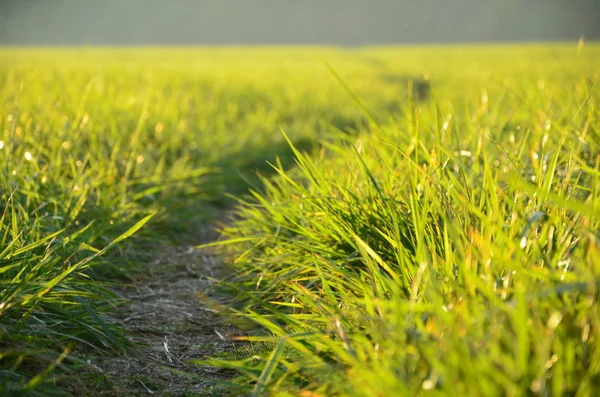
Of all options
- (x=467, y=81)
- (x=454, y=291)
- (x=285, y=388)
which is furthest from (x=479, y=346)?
(x=467, y=81)

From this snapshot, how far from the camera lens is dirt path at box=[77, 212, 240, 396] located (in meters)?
1.79

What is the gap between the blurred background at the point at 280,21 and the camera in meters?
72.9

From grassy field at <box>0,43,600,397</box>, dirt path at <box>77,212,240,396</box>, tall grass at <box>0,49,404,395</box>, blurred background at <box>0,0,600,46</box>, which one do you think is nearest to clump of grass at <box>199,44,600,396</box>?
grassy field at <box>0,43,600,397</box>

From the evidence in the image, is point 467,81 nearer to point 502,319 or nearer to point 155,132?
point 155,132

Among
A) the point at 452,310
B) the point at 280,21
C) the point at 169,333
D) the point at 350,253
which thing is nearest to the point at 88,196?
the point at 169,333

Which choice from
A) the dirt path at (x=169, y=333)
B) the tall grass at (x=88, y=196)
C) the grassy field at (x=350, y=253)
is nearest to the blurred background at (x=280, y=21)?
the tall grass at (x=88, y=196)

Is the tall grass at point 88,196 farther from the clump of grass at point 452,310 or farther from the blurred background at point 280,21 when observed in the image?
the blurred background at point 280,21

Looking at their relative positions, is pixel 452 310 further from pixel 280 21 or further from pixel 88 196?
pixel 280 21

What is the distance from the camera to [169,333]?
227 centimetres

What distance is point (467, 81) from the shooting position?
12.2 m

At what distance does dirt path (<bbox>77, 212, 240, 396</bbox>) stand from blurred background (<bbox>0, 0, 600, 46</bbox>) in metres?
68.9

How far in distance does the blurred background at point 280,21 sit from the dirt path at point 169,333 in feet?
226

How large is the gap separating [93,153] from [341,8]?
93100 mm

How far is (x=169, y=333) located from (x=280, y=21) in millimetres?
86676
